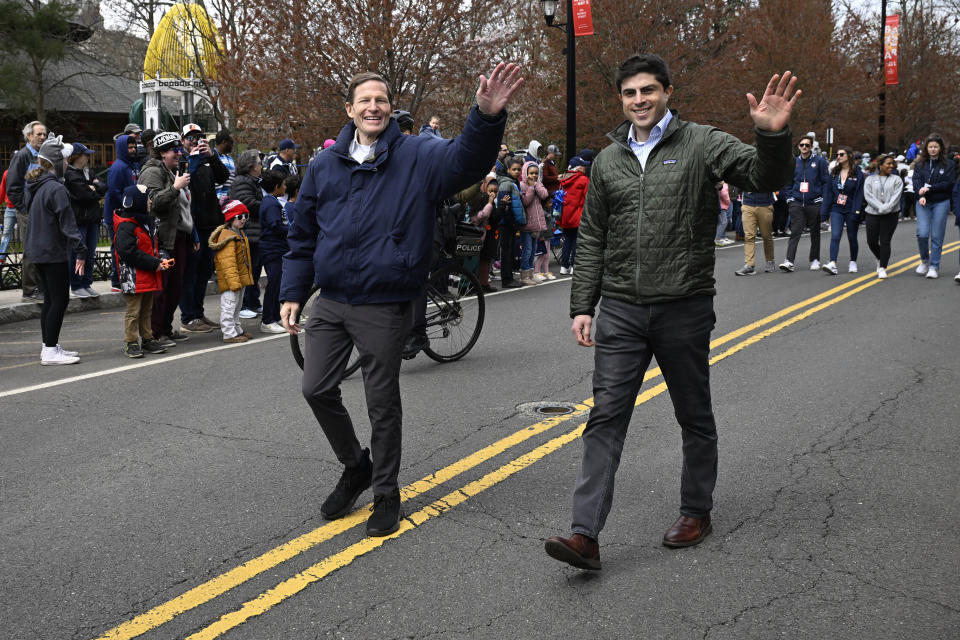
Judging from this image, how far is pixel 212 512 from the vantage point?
464 cm

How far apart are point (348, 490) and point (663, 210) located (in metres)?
1.98

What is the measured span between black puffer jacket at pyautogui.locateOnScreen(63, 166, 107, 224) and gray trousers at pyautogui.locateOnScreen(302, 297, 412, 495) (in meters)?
7.95

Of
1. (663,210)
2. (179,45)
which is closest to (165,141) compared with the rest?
(663,210)

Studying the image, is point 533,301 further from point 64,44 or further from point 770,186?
point 64,44

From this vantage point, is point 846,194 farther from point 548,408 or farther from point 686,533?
point 686,533

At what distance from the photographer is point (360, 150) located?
432 centimetres

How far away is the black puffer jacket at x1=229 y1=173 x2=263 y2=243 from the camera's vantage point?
34.0 feet

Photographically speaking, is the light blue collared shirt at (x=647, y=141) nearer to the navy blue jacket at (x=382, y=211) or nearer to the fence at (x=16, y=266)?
the navy blue jacket at (x=382, y=211)

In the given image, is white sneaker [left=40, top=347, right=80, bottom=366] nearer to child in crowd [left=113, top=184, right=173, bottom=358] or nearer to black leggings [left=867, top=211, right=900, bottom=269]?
child in crowd [left=113, top=184, right=173, bottom=358]

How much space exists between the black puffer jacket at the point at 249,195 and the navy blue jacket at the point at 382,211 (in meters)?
6.27

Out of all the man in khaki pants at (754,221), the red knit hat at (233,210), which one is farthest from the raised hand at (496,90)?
the man in khaki pants at (754,221)

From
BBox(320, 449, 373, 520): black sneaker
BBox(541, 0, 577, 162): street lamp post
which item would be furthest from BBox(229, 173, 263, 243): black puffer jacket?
BBox(541, 0, 577, 162): street lamp post

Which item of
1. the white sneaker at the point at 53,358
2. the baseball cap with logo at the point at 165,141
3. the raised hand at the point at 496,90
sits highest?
the baseball cap with logo at the point at 165,141

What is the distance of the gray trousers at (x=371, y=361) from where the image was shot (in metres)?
4.31
